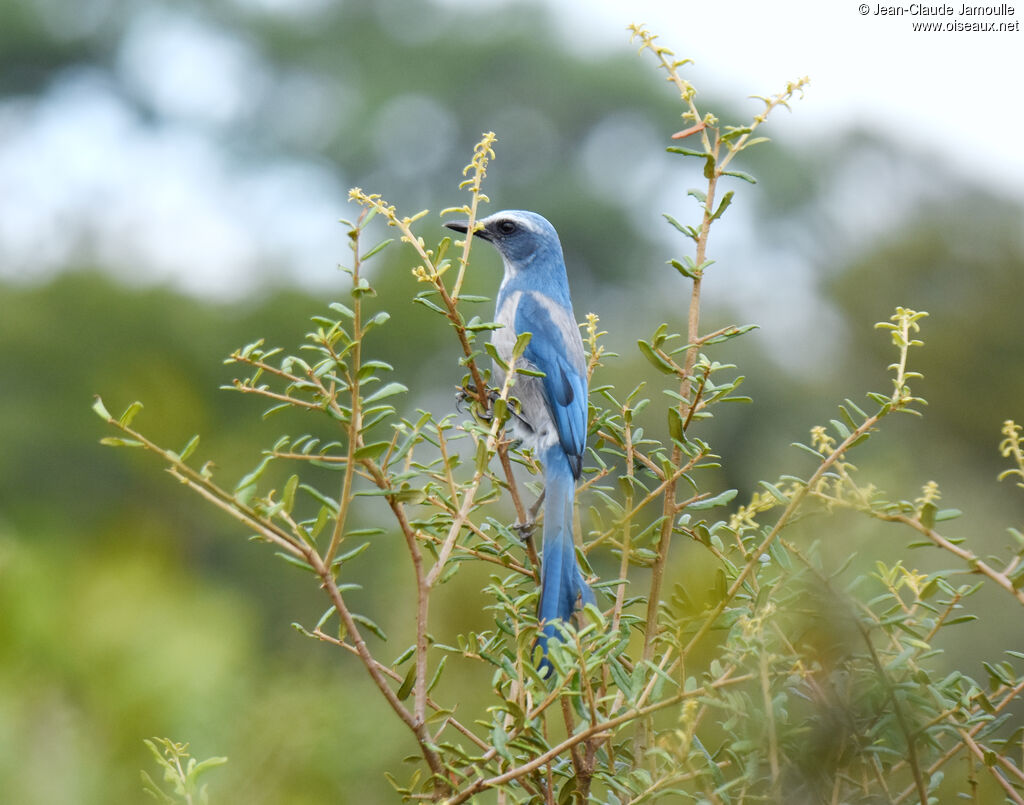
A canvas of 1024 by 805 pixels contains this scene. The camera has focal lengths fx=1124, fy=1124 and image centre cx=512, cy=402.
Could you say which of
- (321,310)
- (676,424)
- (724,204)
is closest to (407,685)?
(676,424)

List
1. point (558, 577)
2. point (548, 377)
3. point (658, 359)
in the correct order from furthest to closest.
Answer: point (548, 377), point (558, 577), point (658, 359)

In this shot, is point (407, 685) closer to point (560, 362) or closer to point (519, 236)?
point (560, 362)

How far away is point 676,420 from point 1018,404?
792cm

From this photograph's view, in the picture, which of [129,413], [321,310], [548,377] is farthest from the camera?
[321,310]

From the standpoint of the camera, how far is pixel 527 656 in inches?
35.3

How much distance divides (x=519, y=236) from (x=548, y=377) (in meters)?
0.46

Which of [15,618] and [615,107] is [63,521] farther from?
[615,107]

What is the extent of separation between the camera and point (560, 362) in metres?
1.95

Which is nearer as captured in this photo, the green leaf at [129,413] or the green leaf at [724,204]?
the green leaf at [129,413]

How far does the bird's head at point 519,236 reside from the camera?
2217 mm

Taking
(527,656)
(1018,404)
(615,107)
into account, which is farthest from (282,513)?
(615,107)

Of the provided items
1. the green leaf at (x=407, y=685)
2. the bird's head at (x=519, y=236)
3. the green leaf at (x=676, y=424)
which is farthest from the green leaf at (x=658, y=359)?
the bird's head at (x=519, y=236)

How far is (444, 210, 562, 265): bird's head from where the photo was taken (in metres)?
2.22

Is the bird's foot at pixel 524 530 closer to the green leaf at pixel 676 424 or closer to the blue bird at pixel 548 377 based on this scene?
the blue bird at pixel 548 377
